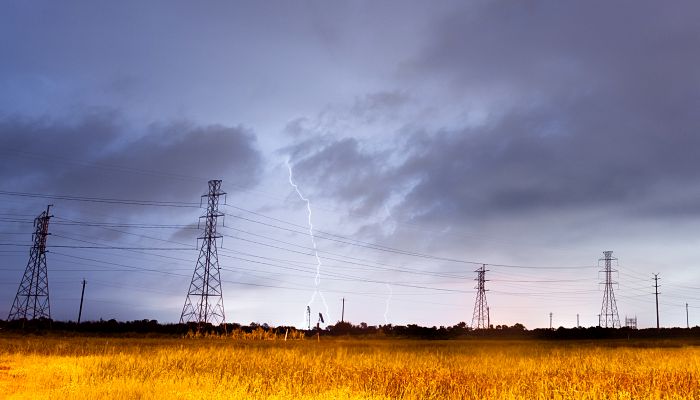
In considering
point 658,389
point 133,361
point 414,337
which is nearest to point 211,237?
point 414,337

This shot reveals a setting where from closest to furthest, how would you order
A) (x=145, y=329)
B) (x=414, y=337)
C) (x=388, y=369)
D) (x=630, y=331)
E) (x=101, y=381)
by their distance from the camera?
(x=101, y=381) → (x=388, y=369) → (x=145, y=329) → (x=414, y=337) → (x=630, y=331)

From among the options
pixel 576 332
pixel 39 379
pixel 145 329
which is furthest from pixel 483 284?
pixel 39 379

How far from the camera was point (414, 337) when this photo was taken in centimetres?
9100

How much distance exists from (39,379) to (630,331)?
9405cm

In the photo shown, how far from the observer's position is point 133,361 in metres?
26.6

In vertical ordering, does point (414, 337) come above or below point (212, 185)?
below

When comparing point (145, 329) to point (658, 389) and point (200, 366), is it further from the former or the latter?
point (658, 389)

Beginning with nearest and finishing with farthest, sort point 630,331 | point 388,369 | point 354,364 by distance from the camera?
1. point 388,369
2. point 354,364
3. point 630,331

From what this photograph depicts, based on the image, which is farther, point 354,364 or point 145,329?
point 145,329

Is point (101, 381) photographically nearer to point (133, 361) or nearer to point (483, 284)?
point (133, 361)

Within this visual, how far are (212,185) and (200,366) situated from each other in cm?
4781

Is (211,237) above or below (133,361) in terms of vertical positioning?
above

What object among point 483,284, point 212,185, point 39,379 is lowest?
point 39,379

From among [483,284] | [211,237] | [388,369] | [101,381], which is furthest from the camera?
[483,284]
